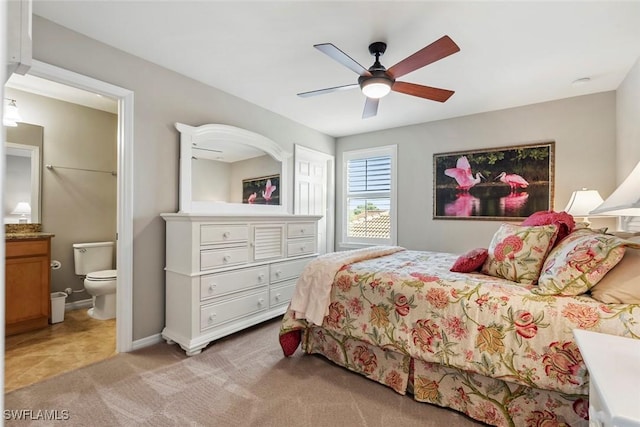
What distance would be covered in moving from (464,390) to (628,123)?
283 centimetres

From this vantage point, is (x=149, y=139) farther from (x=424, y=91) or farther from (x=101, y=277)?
(x=424, y=91)

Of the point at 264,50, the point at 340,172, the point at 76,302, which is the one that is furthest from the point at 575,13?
the point at 76,302

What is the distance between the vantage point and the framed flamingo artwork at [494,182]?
11.0 feet

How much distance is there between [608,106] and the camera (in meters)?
3.04

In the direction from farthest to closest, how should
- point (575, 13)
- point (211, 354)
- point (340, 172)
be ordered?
point (340, 172)
point (211, 354)
point (575, 13)

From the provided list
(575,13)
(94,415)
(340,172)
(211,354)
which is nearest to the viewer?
(94,415)

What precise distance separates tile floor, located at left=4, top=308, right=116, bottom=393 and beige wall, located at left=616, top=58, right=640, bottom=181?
4633mm

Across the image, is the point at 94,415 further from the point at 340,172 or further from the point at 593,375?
the point at 340,172

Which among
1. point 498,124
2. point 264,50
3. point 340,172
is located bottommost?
point 340,172

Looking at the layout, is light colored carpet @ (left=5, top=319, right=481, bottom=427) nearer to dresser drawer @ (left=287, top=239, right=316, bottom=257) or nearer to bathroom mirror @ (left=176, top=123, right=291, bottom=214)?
dresser drawer @ (left=287, top=239, right=316, bottom=257)

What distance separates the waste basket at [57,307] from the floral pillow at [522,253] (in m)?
3.95

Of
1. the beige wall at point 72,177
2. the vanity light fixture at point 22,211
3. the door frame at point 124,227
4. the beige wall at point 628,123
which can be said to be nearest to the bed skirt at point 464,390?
the door frame at point 124,227

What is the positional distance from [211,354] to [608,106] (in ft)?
14.6

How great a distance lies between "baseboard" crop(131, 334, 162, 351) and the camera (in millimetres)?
2459
